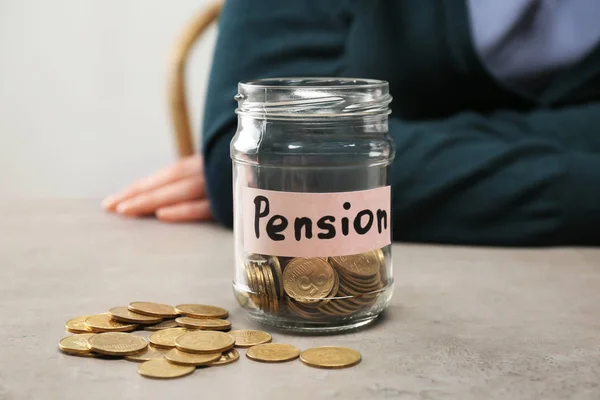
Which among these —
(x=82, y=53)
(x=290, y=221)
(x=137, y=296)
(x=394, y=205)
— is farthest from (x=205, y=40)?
(x=290, y=221)

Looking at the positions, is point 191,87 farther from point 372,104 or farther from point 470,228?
point 372,104

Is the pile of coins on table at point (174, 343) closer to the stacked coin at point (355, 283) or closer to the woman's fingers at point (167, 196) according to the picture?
the stacked coin at point (355, 283)

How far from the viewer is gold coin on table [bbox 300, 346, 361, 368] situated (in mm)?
590

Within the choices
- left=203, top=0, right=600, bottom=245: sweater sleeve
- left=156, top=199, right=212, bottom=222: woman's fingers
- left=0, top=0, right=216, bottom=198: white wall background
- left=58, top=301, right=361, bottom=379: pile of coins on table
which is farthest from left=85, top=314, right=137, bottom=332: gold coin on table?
left=0, top=0, right=216, bottom=198: white wall background

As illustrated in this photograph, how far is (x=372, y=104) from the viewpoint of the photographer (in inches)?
26.3

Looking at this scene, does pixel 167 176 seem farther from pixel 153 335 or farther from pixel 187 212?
pixel 153 335

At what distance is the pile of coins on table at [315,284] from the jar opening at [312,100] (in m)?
0.12

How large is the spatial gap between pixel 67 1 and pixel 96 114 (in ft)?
1.02

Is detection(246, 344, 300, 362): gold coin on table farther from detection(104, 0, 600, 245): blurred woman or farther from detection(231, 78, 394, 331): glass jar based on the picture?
detection(104, 0, 600, 245): blurred woman

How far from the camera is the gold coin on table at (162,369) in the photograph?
569mm

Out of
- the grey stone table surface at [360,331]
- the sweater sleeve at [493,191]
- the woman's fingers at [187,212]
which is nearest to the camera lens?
the grey stone table surface at [360,331]

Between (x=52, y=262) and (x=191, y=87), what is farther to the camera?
(x=191, y=87)

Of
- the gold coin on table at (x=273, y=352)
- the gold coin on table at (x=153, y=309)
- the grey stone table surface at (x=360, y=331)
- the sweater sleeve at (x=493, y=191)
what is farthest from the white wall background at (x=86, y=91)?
the gold coin on table at (x=273, y=352)

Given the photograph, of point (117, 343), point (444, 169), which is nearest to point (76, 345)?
point (117, 343)
